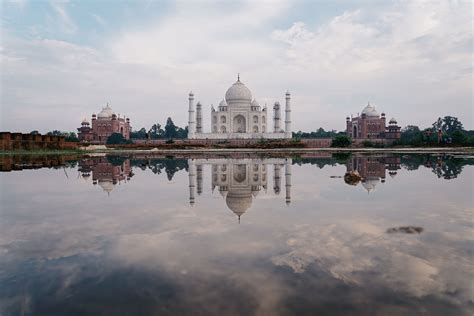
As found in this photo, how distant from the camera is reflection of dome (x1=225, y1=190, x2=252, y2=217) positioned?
20.7ft

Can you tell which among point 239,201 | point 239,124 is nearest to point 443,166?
point 239,201

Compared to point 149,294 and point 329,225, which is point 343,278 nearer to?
point 149,294

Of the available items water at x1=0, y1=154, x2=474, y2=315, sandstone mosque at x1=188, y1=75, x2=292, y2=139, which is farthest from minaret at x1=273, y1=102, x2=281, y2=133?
water at x1=0, y1=154, x2=474, y2=315

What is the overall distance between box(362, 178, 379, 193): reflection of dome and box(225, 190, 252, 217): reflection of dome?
111 inches

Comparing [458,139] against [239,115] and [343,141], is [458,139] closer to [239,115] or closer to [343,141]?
[343,141]

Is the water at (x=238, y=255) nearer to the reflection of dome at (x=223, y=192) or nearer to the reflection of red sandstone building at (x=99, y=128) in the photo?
the reflection of dome at (x=223, y=192)

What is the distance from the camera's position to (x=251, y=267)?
340 cm

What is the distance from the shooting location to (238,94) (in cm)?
5766

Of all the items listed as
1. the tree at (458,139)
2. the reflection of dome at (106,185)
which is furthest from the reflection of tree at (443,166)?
the tree at (458,139)

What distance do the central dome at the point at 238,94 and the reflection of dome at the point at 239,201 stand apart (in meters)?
50.4

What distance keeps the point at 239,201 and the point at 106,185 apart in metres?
4.17

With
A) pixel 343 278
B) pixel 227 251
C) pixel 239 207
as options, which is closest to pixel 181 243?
pixel 227 251

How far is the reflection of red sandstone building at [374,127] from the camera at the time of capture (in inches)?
2354

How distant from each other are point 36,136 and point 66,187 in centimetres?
2524
